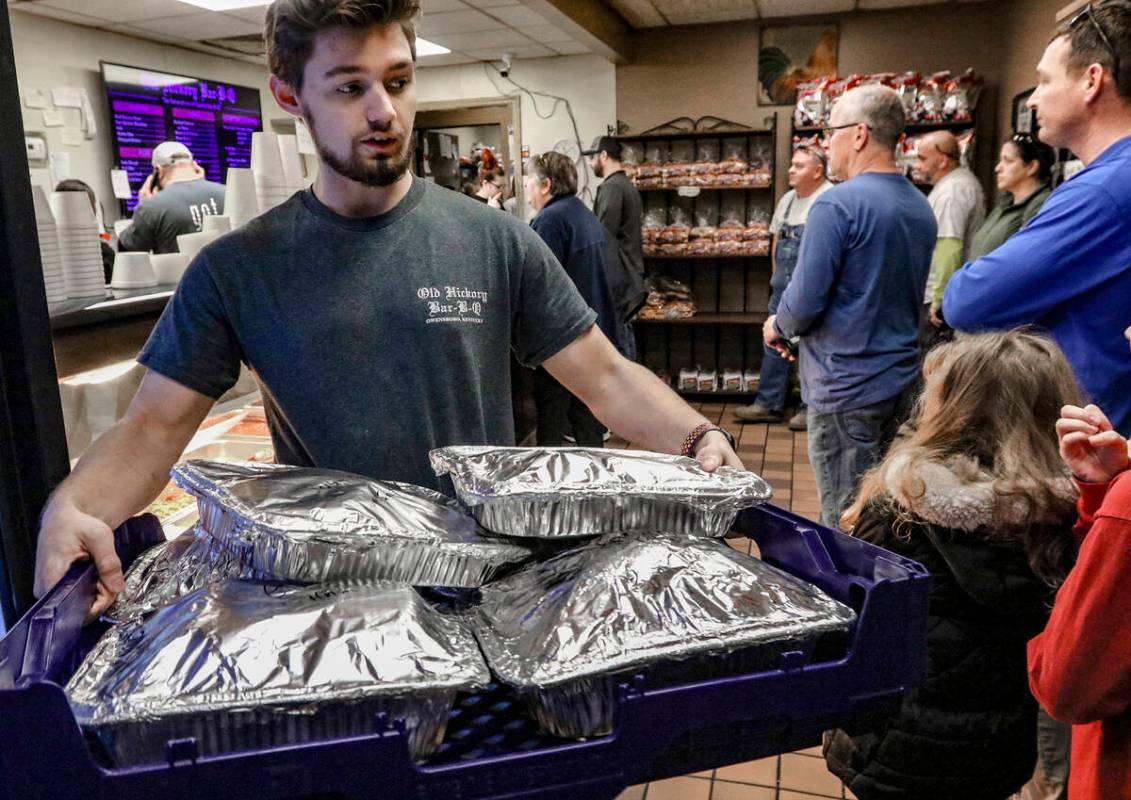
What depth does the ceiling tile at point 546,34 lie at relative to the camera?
5424 millimetres

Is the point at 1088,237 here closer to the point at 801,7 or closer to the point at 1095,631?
the point at 1095,631

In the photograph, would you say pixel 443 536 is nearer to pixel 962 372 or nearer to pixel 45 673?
pixel 45 673

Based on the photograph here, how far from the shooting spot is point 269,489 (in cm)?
78

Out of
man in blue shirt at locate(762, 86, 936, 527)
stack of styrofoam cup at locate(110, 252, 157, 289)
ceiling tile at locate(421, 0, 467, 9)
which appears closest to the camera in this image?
stack of styrofoam cup at locate(110, 252, 157, 289)

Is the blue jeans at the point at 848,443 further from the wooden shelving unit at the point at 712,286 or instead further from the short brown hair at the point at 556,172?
the wooden shelving unit at the point at 712,286

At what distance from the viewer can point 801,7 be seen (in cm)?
569

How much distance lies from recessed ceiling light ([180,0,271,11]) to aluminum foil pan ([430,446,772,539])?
4.90 metres

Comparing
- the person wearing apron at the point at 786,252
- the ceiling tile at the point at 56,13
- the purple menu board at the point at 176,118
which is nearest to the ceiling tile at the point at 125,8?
the ceiling tile at the point at 56,13

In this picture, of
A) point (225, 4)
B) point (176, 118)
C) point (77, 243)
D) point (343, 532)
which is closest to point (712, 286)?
point (225, 4)

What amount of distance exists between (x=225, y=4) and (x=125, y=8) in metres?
0.66

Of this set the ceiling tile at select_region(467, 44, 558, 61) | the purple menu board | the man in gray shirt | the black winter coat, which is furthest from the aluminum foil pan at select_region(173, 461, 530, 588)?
the purple menu board

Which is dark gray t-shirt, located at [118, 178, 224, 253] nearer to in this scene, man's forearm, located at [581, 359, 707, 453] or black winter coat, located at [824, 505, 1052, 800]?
man's forearm, located at [581, 359, 707, 453]

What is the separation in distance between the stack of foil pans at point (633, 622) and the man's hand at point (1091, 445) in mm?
697

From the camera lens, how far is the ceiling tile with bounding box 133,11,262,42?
5328mm
